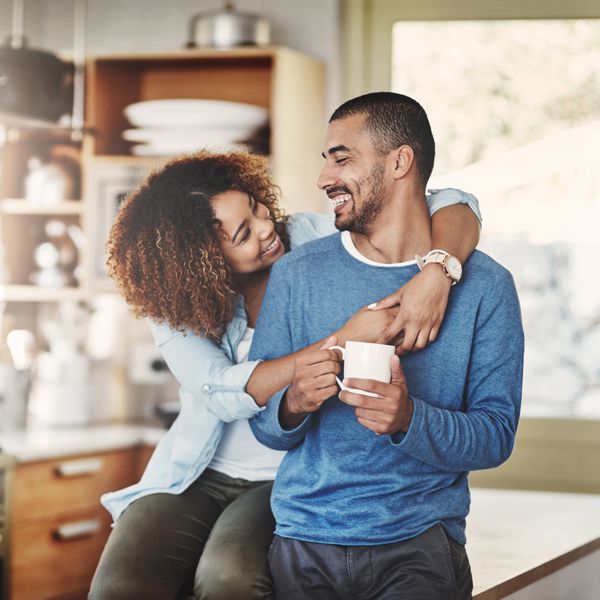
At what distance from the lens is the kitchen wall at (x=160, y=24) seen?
304 cm

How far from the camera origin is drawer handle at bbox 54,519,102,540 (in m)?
2.85

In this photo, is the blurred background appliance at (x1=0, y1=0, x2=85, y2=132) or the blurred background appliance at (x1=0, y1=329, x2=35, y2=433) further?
the blurred background appliance at (x1=0, y1=329, x2=35, y2=433)

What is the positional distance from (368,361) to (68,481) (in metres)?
1.78

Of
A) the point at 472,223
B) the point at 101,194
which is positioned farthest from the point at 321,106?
the point at 472,223

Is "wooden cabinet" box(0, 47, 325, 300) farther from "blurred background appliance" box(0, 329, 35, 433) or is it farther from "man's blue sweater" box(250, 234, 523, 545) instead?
"man's blue sweater" box(250, 234, 523, 545)

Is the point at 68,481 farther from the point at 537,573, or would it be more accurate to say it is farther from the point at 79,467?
the point at 537,573

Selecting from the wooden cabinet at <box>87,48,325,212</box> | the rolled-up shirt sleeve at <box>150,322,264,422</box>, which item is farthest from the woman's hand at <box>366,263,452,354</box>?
the wooden cabinet at <box>87,48,325,212</box>

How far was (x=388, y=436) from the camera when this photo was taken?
141 cm

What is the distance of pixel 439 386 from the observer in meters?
1.45

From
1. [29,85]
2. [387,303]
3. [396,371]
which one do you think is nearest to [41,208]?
[29,85]

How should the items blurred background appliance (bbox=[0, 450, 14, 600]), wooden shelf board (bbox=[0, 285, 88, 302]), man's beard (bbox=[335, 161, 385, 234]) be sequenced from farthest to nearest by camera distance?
wooden shelf board (bbox=[0, 285, 88, 302]), blurred background appliance (bbox=[0, 450, 14, 600]), man's beard (bbox=[335, 161, 385, 234])

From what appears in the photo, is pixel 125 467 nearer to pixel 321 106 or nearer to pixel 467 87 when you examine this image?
pixel 321 106

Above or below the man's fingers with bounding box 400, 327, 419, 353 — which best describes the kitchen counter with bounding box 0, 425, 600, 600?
below

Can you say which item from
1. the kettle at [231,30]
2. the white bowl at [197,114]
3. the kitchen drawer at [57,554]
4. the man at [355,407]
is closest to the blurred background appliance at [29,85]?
the white bowl at [197,114]
